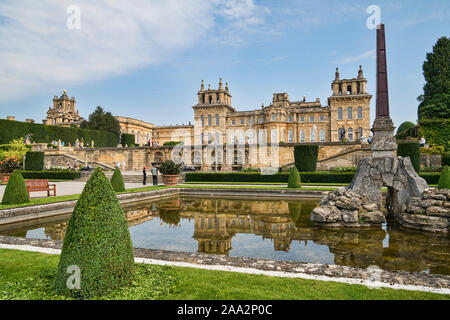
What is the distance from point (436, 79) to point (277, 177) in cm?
2671

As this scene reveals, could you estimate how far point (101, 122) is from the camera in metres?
55.4

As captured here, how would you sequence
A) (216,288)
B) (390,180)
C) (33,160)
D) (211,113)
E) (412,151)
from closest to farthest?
(216,288), (390,180), (412,151), (33,160), (211,113)

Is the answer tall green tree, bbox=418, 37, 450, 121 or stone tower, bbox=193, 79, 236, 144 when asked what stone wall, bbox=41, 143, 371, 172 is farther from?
stone tower, bbox=193, 79, 236, 144

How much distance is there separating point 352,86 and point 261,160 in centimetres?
2434

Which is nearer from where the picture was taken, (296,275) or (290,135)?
(296,275)

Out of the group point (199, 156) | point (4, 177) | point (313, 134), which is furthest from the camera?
point (313, 134)

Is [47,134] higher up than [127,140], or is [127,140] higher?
[127,140]

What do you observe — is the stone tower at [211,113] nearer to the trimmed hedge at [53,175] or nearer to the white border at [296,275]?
the trimmed hedge at [53,175]

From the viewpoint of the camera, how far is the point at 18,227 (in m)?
7.91

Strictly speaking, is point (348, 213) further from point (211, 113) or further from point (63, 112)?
point (63, 112)

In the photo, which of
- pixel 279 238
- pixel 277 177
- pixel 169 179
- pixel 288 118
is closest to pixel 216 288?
pixel 279 238

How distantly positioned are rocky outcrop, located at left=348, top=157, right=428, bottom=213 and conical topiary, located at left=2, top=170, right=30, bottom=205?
1107 cm
